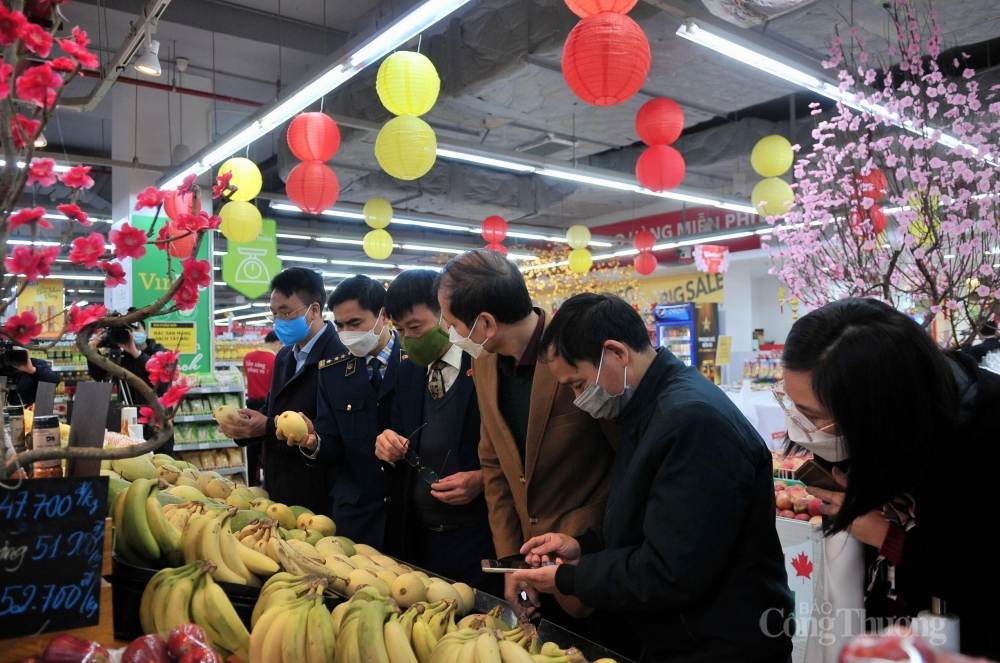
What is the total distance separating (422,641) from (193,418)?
6.17 metres

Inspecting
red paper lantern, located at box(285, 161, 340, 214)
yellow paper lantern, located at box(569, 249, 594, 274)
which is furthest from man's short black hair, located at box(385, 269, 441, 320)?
yellow paper lantern, located at box(569, 249, 594, 274)

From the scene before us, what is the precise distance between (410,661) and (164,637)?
0.46m

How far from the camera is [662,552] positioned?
161 centimetres

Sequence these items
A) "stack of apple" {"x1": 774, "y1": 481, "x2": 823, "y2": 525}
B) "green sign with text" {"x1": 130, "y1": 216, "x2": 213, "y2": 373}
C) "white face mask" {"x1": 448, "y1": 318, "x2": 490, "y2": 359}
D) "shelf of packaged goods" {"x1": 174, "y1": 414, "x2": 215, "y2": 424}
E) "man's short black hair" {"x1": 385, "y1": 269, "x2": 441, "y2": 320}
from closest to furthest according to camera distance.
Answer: "white face mask" {"x1": 448, "y1": 318, "x2": 490, "y2": 359}, "man's short black hair" {"x1": 385, "y1": 269, "x2": 441, "y2": 320}, "stack of apple" {"x1": 774, "y1": 481, "x2": 823, "y2": 525}, "shelf of packaged goods" {"x1": 174, "y1": 414, "x2": 215, "y2": 424}, "green sign with text" {"x1": 130, "y1": 216, "x2": 213, "y2": 373}

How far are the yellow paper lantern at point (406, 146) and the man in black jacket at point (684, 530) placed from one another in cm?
387

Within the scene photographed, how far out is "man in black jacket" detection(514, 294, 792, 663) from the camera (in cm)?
160

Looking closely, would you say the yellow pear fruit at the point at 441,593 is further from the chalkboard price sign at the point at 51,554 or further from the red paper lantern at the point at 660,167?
the red paper lantern at the point at 660,167

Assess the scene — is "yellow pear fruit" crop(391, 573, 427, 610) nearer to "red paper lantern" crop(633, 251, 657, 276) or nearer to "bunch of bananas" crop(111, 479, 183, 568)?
"bunch of bananas" crop(111, 479, 183, 568)

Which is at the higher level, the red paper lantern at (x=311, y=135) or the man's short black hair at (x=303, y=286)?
the red paper lantern at (x=311, y=135)

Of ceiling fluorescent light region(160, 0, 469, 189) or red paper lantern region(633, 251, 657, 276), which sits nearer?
ceiling fluorescent light region(160, 0, 469, 189)

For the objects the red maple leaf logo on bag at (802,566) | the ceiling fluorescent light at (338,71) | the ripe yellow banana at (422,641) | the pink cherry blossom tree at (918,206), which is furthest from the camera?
the ceiling fluorescent light at (338,71)

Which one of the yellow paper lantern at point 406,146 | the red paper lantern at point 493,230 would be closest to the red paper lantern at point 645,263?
the red paper lantern at point 493,230

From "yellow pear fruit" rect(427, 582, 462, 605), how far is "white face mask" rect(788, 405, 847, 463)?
909 mm

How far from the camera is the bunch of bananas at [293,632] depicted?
1425mm
